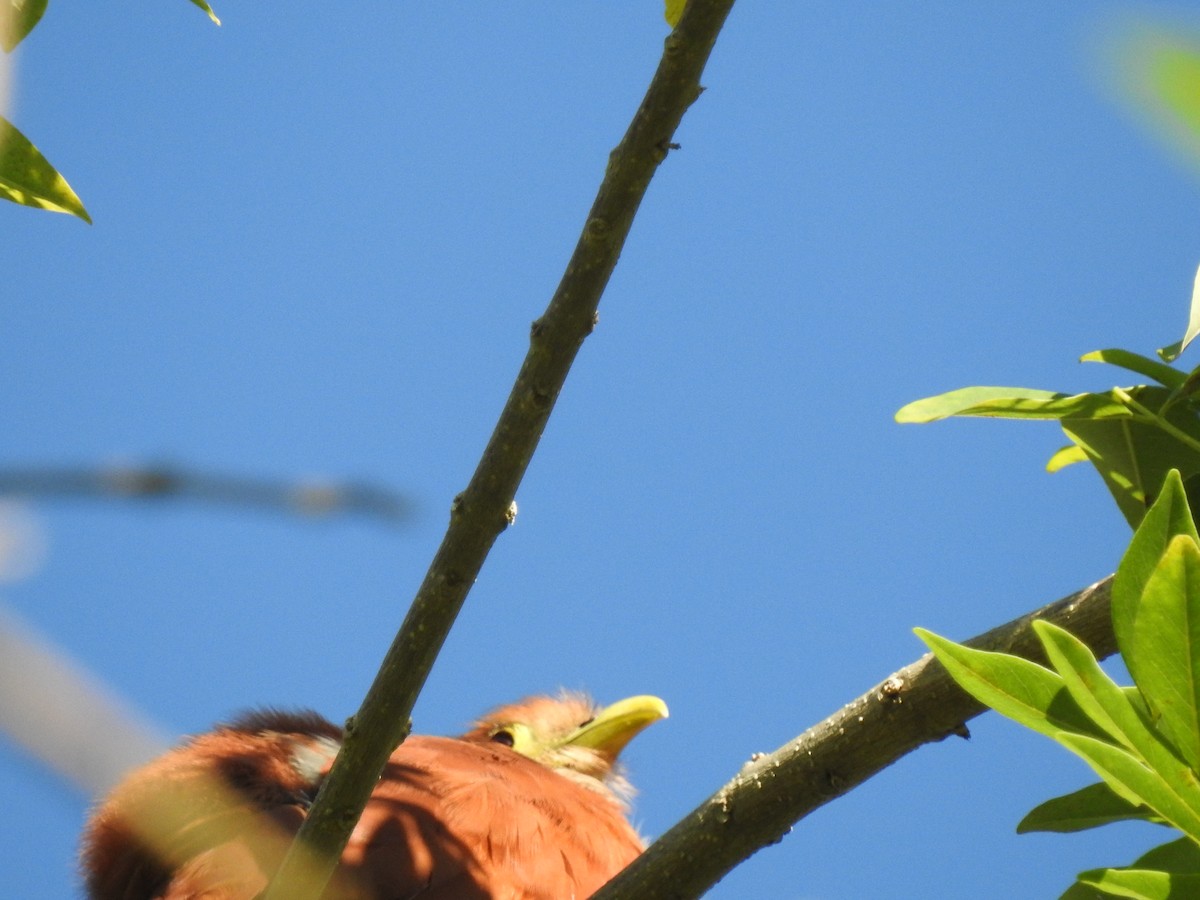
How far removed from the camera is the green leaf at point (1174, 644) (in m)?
1.14

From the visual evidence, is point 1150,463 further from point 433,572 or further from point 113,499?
point 113,499

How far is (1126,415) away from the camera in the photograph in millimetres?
1558

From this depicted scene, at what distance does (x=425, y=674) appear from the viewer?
1.79m

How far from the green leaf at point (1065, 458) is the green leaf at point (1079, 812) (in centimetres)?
51

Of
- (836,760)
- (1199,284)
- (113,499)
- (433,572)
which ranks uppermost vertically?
(1199,284)

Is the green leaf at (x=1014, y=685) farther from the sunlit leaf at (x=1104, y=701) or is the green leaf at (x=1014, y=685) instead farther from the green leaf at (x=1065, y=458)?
the green leaf at (x=1065, y=458)

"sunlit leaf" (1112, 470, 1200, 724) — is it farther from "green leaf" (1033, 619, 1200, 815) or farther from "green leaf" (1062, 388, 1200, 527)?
"green leaf" (1062, 388, 1200, 527)

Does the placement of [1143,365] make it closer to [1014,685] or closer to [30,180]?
[1014,685]

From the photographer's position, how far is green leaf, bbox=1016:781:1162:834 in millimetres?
1448

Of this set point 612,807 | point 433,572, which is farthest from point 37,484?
point 612,807

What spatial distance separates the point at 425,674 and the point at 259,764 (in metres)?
1.24

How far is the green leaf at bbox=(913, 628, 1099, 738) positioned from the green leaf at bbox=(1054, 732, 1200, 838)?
0.10 m

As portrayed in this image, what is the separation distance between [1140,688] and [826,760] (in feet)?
1.91

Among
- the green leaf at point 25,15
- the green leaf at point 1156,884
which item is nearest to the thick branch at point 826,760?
the green leaf at point 1156,884
